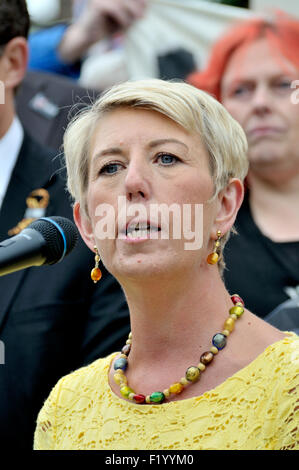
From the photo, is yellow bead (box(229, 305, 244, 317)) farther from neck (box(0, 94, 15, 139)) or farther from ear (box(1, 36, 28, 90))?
ear (box(1, 36, 28, 90))

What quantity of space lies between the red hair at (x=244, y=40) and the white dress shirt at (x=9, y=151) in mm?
1003

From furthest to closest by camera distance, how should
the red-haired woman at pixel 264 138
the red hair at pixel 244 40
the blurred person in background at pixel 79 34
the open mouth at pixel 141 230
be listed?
the blurred person in background at pixel 79 34 < the red hair at pixel 244 40 < the red-haired woman at pixel 264 138 < the open mouth at pixel 141 230

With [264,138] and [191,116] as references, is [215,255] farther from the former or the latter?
[264,138]

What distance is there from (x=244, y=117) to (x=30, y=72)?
1.44 m

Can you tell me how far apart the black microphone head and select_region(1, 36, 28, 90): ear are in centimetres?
164

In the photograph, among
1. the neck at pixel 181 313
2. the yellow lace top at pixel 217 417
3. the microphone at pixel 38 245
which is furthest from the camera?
the neck at pixel 181 313

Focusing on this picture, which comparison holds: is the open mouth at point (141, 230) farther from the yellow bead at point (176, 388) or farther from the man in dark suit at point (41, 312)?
the man in dark suit at point (41, 312)

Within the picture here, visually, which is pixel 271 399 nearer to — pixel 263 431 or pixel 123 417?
pixel 263 431

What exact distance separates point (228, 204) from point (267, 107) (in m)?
1.50

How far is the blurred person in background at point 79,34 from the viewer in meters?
4.41

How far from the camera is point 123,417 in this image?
6.98ft

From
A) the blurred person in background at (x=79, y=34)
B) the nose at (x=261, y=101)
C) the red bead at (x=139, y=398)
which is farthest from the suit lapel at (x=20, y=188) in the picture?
the blurred person in background at (x=79, y=34)

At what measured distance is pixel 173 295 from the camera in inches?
83.3

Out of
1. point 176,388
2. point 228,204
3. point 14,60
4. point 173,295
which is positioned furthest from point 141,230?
point 14,60
